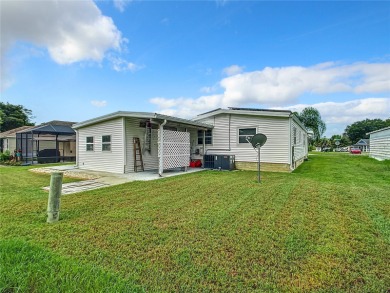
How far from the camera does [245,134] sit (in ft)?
38.2

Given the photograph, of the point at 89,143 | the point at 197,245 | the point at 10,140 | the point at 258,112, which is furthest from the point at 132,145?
the point at 10,140

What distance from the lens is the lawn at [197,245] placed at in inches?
82.4

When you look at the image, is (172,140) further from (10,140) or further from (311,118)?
(311,118)

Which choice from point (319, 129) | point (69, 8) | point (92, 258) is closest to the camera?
point (92, 258)

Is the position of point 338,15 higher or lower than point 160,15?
lower

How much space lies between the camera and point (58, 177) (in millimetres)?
3838

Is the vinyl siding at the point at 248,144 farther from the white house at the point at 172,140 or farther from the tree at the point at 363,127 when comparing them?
the tree at the point at 363,127

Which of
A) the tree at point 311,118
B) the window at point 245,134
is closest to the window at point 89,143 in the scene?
the window at point 245,134

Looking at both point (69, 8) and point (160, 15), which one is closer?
point (69, 8)

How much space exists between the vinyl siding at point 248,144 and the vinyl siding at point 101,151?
17.2 feet

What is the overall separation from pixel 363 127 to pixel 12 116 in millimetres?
88490

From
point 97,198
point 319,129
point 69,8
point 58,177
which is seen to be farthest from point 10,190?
point 319,129

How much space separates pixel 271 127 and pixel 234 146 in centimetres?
226

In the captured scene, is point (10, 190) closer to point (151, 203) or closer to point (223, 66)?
point (151, 203)
